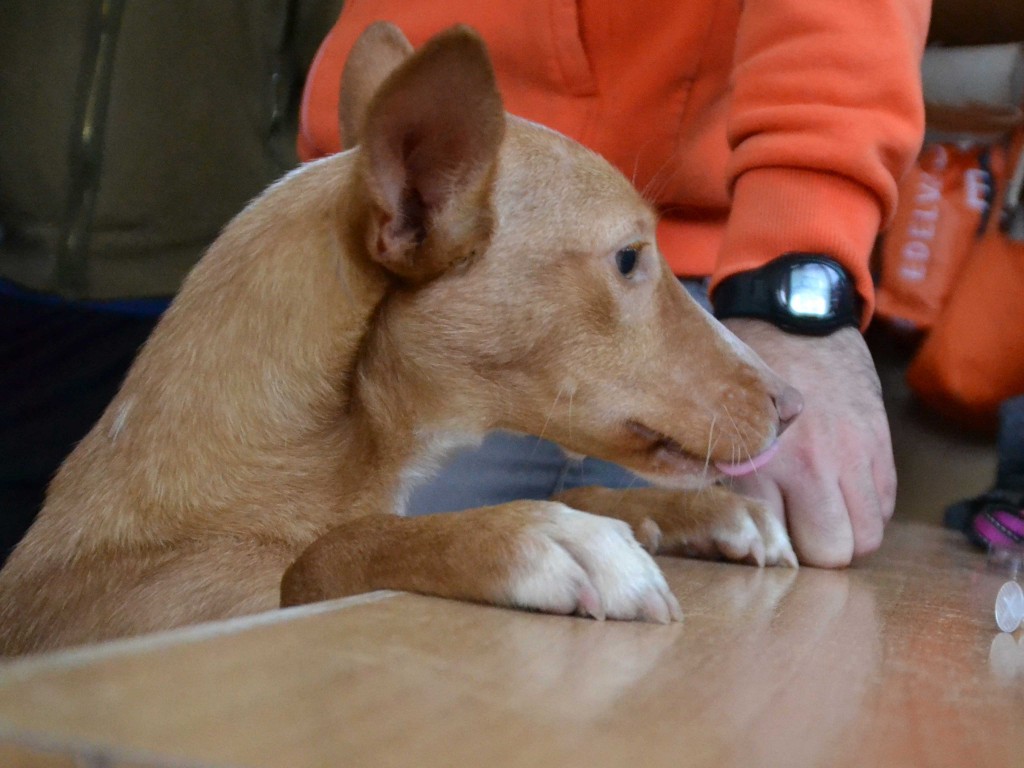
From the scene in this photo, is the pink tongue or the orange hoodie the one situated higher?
Answer: the orange hoodie

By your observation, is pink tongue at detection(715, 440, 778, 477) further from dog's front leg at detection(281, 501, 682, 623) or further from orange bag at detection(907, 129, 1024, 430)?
orange bag at detection(907, 129, 1024, 430)

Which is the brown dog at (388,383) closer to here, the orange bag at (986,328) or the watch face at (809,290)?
the watch face at (809,290)

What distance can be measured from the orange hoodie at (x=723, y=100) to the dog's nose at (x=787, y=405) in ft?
0.87

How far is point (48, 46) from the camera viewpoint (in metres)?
2.61

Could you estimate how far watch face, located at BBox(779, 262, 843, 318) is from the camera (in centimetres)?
154

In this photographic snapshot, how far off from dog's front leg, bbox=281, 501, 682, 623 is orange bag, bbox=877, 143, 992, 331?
1981 mm

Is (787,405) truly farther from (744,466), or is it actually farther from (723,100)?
(723,100)

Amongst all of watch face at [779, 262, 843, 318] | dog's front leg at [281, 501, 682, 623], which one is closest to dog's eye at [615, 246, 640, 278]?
watch face at [779, 262, 843, 318]

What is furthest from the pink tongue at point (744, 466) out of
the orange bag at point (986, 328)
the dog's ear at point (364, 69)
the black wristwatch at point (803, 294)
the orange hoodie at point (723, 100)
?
the orange bag at point (986, 328)

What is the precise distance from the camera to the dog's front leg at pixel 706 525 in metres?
1.41

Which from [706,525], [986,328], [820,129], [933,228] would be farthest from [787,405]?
[933,228]

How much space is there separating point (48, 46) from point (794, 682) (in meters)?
2.65

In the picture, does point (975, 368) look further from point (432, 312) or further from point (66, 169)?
point (66, 169)

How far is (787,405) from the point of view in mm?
1415
